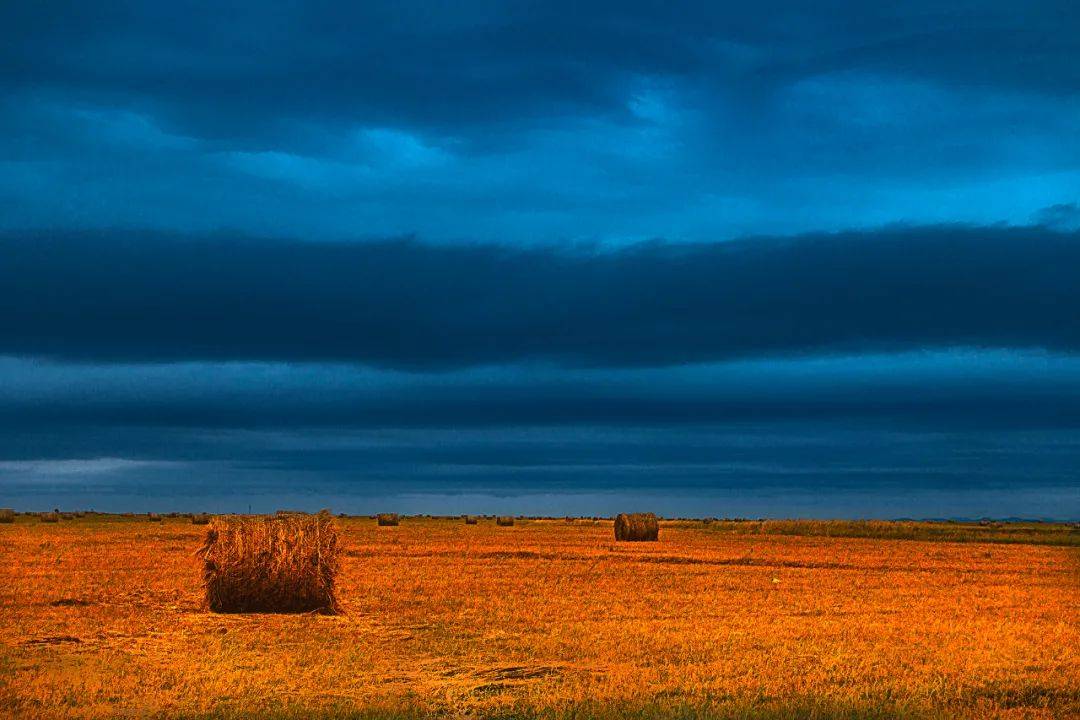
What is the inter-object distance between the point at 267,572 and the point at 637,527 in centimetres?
2777

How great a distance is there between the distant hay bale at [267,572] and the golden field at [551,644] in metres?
0.53

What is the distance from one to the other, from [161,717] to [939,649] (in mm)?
10309

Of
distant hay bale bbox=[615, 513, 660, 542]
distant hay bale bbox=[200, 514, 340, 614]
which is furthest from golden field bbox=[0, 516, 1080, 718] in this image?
distant hay bale bbox=[615, 513, 660, 542]

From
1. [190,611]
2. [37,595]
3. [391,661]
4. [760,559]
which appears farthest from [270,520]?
[760,559]

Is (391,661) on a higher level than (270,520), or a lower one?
lower

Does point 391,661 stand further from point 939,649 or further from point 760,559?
point 760,559

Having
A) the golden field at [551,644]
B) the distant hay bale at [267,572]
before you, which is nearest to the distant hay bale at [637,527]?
the golden field at [551,644]

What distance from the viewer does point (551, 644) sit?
51.1 feet

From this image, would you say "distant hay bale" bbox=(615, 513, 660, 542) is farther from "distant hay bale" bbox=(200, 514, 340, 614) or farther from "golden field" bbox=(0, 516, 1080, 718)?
"distant hay bale" bbox=(200, 514, 340, 614)

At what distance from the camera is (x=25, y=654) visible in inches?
578

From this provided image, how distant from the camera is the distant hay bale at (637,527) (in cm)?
4653

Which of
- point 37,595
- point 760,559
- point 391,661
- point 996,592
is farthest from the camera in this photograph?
point 760,559

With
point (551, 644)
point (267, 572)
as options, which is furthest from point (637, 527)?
point (551, 644)

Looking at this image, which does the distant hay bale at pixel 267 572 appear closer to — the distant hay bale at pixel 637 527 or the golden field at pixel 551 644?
the golden field at pixel 551 644
